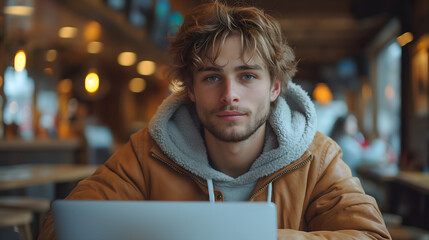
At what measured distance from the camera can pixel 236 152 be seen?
1.63 metres

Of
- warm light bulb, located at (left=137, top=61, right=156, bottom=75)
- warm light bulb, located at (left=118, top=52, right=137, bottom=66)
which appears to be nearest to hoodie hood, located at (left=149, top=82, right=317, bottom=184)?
warm light bulb, located at (left=118, top=52, right=137, bottom=66)

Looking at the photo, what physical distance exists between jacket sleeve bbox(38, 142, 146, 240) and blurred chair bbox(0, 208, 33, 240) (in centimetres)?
175

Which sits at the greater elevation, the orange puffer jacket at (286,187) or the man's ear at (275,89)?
the man's ear at (275,89)

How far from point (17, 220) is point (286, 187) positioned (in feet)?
7.47

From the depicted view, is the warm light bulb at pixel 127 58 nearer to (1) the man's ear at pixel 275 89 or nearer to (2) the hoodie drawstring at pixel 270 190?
(1) the man's ear at pixel 275 89

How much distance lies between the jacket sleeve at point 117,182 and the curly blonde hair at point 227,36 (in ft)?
1.24

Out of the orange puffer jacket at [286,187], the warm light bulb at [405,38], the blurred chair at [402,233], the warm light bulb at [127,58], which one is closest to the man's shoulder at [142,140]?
the orange puffer jacket at [286,187]

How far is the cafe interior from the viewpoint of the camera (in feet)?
12.0

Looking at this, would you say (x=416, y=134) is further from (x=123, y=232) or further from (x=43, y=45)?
(x=43, y=45)

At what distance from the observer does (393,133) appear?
898cm

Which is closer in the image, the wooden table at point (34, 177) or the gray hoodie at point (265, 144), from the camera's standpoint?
the gray hoodie at point (265, 144)

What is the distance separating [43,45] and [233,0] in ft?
26.9

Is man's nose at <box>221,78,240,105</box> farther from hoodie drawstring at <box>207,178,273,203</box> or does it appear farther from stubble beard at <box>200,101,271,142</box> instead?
hoodie drawstring at <box>207,178,273,203</box>

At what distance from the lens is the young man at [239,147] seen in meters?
1.53
